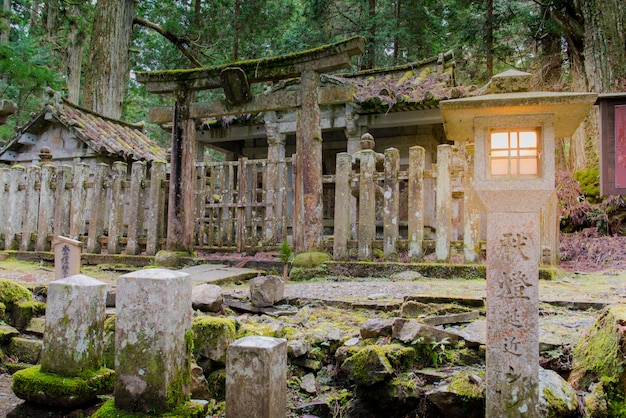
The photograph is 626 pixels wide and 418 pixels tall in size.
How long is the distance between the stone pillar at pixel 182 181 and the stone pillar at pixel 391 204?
12.0 feet

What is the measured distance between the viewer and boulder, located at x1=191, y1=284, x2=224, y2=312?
14.5 feet

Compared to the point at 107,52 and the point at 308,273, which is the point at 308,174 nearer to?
the point at 308,273

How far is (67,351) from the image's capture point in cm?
291

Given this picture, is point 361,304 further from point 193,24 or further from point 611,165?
point 193,24

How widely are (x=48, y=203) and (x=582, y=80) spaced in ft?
41.7

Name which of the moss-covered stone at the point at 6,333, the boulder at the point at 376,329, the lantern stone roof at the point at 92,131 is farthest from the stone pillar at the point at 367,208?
the lantern stone roof at the point at 92,131

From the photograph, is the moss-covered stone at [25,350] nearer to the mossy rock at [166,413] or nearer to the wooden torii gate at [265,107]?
the mossy rock at [166,413]

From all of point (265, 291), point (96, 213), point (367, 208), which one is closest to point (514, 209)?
point (265, 291)

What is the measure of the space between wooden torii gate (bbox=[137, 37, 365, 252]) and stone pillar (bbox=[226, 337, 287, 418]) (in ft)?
14.5

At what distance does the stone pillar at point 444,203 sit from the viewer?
20.9ft

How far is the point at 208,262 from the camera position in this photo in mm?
7848

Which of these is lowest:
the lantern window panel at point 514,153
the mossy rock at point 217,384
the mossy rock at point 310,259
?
the mossy rock at point 217,384

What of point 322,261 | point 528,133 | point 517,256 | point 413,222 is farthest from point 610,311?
point 322,261

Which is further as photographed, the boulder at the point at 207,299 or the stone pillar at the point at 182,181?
the stone pillar at the point at 182,181
